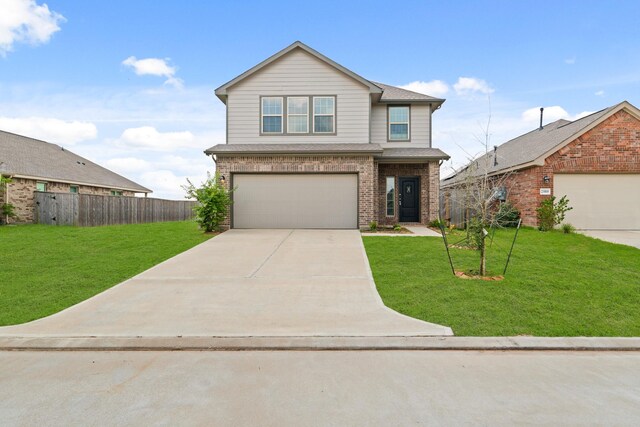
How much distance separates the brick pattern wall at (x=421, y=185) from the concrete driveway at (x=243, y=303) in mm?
7199

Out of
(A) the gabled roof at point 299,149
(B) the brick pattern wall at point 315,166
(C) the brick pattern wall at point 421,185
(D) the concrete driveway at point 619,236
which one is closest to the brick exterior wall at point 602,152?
(D) the concrete driveway at point 619,236

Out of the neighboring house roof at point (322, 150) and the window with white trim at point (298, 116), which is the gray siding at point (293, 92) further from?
the neighboring house roof at point (322, 150)

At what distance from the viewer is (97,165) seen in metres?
29.5

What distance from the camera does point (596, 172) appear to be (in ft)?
50.1

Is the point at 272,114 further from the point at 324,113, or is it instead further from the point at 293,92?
the point at 324,113

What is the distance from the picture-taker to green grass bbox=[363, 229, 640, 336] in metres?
5.06

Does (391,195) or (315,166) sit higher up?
(315,166)

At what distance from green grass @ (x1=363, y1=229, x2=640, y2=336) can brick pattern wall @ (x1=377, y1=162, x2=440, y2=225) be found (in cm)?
605

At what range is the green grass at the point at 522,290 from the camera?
5.06m

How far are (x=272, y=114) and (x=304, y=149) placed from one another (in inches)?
95.7

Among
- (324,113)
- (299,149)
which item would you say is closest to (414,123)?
(324,113)
